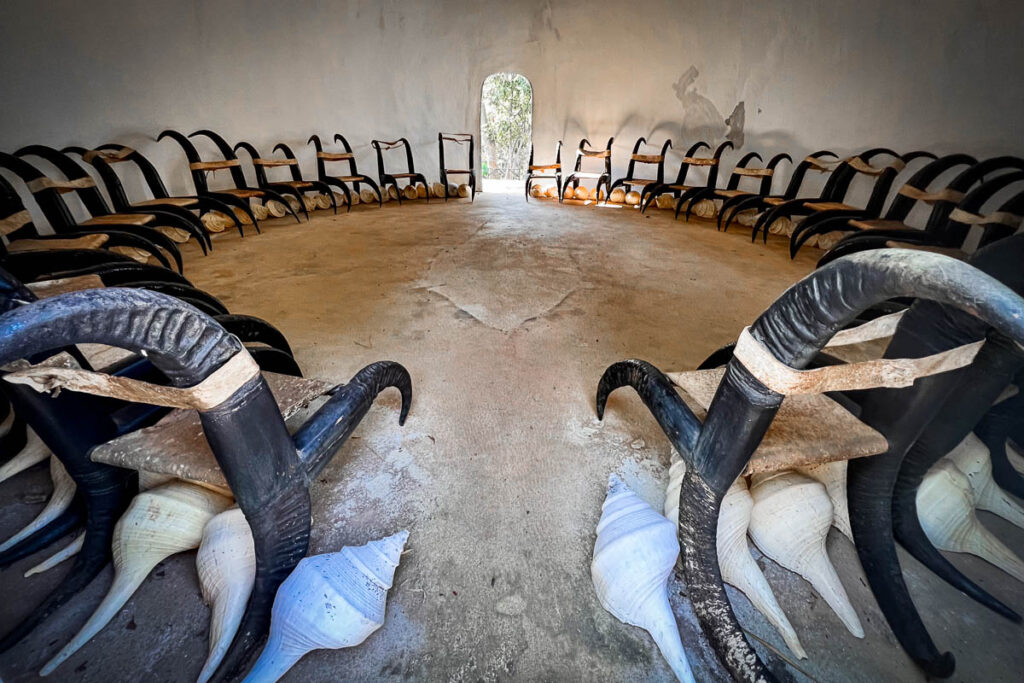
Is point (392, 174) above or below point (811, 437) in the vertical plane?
below

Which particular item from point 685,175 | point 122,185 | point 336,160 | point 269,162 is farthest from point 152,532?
point 685,175

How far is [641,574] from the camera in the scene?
2.69 ft

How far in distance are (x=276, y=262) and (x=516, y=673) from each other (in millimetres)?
3587

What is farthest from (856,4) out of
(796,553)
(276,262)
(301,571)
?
(301,571)

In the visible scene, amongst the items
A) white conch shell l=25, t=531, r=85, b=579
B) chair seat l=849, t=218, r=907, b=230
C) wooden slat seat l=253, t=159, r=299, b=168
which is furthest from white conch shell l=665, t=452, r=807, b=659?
wooden slat seat l=253, t=159, r=299, b=168

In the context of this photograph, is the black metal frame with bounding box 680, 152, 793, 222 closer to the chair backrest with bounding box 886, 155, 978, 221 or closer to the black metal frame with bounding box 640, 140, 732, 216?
the black metal frame with bounding box 640, 140, 732, 216

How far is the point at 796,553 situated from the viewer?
3.12 feet

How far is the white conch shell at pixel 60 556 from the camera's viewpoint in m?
0.95

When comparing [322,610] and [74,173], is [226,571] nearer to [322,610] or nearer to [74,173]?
[322,610]

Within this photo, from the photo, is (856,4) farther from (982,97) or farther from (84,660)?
(84,660)

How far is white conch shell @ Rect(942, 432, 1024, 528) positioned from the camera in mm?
1125

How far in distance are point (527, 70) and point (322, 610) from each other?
9.02 meters

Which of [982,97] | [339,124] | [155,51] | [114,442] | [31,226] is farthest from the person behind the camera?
[339,124]

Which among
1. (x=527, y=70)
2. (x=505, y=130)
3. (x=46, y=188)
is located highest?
(x=527, y=70)
